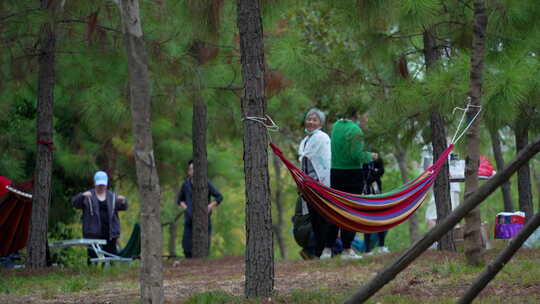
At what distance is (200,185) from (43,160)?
2677 millimetres

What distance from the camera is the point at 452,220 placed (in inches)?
171

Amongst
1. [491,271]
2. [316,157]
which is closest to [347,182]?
[316,157]

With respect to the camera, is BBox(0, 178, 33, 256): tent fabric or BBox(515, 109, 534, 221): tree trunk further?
BBox(0, 178, 33, 256): tent fabric

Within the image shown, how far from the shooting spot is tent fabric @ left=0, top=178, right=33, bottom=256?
1091cm

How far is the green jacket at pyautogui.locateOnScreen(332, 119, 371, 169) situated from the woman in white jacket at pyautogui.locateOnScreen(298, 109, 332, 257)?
29 cm

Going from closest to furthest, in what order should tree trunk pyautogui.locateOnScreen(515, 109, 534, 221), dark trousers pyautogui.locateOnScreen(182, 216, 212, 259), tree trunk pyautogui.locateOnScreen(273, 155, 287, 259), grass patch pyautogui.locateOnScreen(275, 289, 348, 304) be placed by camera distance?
grass patch pyautogui.locateOnScreen(275, 289, 348, 304) → tree trunk pyautogui.locateOnScreen(515, 109, 534, 221) → dark trousers pyautogui.locateOnScreen(182, 216, 212, 259) → tree trunk pyautogui.locateOnScreen(273, 155, 287, 259)

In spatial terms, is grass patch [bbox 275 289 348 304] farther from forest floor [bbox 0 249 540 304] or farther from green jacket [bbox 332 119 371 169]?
green jacket [bbox 332 119 371 169]

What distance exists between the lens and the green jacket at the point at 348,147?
922cm

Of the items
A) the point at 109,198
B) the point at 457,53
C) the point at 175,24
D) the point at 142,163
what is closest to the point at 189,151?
the point at 109,198

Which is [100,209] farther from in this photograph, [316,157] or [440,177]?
[440,177]

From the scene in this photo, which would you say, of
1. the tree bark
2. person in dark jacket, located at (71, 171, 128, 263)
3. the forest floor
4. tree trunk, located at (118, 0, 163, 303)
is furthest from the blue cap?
the tree bark

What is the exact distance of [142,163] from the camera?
18.0ft

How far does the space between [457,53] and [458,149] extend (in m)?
1.24

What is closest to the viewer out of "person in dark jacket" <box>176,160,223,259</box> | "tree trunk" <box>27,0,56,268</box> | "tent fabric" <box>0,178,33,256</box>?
"tree trunk" <box>27,0,56,268</box>
